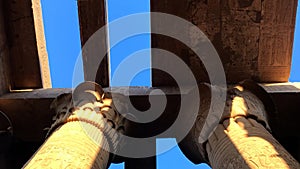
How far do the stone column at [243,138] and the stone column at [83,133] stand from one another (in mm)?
1234

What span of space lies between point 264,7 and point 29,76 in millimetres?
4470

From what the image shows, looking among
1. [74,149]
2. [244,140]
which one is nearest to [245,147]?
[244,140]

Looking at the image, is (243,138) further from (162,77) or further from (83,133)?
(162,77)

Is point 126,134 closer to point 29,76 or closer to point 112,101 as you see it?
point 112,101

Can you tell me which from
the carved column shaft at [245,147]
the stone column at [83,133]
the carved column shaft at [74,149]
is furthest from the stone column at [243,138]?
the carved column shaft at [74,149]

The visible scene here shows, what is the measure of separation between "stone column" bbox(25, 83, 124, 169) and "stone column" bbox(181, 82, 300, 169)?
1.23m

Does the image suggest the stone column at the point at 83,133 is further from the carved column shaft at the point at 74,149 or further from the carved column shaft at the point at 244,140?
the carved column shaft at the point at 244,140

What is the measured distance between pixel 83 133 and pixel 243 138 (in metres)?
1.91

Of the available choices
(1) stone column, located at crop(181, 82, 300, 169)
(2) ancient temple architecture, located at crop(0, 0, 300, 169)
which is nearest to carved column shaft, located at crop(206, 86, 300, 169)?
(1) stone column, located at crop(181, 82, 300, 169)

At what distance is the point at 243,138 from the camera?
14.6 ft

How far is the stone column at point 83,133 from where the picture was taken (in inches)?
163

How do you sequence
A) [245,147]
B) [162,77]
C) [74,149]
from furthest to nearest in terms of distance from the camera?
1. [162,77]
2. [74,149]
3. [245,147]

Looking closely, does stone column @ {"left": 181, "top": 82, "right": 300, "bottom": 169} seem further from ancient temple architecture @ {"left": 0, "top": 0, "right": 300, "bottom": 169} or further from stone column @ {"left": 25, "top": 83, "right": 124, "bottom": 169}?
stone column @ {"left": 25, "top": 83, "right": 124, "bottom": 169}

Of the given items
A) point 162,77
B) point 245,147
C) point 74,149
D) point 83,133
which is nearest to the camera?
point 245,147
